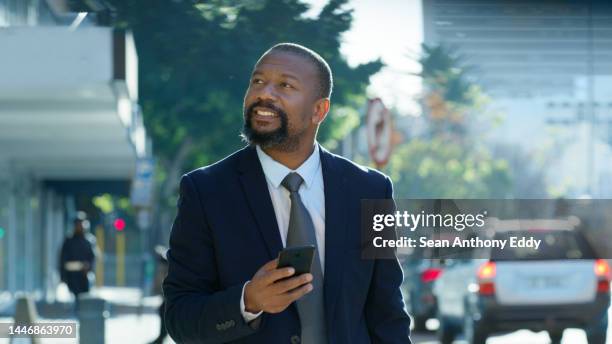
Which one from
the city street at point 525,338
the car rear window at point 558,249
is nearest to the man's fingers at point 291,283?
the car rear window at point 558,249

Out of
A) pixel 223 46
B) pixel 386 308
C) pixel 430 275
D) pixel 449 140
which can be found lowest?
pixel 430 275

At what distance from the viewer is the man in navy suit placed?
3.42 metres

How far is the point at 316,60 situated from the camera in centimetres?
358

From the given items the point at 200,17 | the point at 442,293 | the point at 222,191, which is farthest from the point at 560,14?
the point at 222,191

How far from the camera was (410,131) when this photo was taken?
11.7 meters

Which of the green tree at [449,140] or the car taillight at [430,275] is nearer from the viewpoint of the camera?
the green tree at [449,140]

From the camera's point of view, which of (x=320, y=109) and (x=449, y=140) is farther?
(x=449, y=140)

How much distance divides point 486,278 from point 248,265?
989cm

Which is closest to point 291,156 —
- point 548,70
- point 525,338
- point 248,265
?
point 248,265

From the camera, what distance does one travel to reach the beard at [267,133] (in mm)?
3459

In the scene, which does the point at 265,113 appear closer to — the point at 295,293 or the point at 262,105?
the point at 262,105

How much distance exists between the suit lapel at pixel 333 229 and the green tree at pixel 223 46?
6.05 meters

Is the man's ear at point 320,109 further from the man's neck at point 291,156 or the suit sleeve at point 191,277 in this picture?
the suit sleeve at point 191,277

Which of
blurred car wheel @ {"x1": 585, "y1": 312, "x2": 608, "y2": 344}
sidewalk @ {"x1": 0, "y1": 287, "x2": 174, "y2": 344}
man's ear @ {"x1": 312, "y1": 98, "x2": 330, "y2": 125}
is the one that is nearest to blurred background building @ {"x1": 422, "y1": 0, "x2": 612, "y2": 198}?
blurred car wheel @ {"x1": 585, "y1": 312, "x2": 608, "y2": 344}
